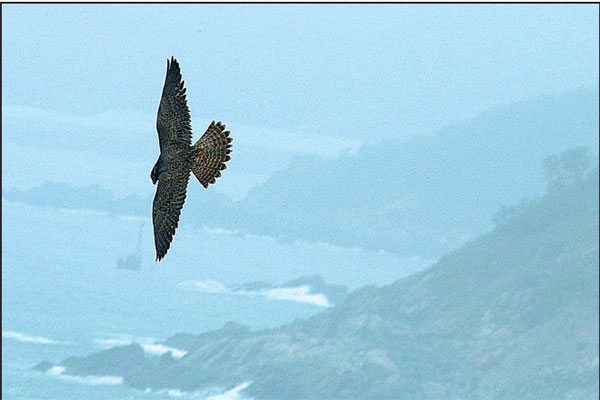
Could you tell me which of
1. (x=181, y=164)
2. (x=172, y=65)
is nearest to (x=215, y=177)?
(x=181, y=164)

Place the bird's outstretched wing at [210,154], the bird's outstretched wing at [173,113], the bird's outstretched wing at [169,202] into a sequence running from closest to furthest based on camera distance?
1. the bird's outstretched wing at [169,202]
2. the bird's outstretched wing at [210,154]
3. the bird's outstretched wing at [173,113]

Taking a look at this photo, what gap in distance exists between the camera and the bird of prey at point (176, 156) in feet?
52.0

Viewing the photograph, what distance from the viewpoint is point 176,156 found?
628 inches

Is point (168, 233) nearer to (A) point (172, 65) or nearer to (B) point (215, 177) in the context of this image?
(B) point (215, 177)

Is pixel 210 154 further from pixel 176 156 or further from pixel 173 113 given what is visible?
pixel 173 113

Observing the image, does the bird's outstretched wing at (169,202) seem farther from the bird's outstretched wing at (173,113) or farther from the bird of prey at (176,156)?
the bird's outstretched wing at (173,113)

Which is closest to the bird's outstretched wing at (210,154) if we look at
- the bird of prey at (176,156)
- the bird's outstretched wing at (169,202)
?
the bird of prey at (176,156)

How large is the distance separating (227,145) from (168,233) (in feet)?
4.44

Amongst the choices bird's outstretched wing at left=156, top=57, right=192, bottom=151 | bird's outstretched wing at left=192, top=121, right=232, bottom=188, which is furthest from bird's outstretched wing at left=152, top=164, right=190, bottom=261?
bird's outstretched wing at left=156, top=57, right=192, bottom=151

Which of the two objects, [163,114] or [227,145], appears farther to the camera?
[163,114]

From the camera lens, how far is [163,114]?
55.0 feet

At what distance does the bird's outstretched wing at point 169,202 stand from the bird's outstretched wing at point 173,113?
395mm

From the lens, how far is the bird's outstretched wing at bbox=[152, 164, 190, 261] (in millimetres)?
15789

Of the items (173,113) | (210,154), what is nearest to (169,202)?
(210,154)
